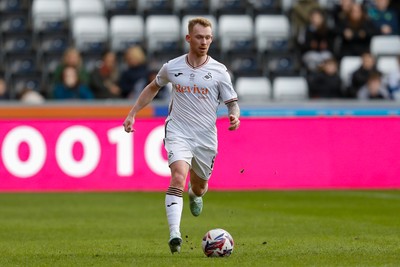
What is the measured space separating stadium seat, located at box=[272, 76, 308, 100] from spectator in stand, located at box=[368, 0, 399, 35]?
93.0 inches

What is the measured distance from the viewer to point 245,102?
21.6 metres

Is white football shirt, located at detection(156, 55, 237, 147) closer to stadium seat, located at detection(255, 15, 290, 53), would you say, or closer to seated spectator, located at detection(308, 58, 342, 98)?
seated spectator, located at detection(308, 58, 342, 98)

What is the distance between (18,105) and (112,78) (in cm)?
276

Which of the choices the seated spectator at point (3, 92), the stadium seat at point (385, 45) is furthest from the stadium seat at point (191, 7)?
the seated spectator at point (3, 92)

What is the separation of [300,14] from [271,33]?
30.5 inches

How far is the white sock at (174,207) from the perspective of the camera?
10.3m

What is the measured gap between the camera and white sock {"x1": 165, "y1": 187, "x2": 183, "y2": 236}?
1034 centimetres

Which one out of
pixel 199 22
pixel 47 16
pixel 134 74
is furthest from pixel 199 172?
pixel 47 16

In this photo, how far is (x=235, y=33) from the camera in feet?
82.5

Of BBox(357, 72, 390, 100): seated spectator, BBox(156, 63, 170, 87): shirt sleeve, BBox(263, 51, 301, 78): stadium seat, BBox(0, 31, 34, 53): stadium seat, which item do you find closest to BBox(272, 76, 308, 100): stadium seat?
BBox(263, 51, 301, 78): stadium seat

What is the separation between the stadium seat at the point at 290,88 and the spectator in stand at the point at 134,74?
2767 millimetres

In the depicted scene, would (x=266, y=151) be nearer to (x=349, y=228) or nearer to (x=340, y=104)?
(x=340, y=104)

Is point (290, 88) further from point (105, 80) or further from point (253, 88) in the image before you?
point (105, 80)

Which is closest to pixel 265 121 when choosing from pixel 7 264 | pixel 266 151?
pixel 266 151
